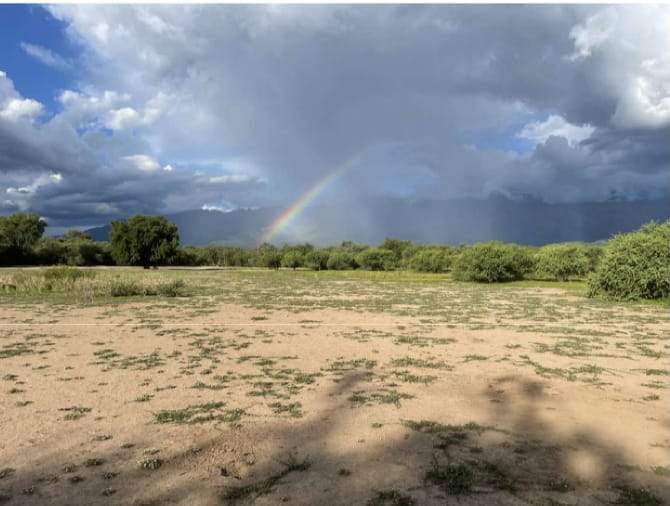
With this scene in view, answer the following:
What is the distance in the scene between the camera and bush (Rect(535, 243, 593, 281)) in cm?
4619

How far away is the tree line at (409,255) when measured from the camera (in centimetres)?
2320

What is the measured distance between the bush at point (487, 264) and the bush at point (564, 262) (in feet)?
12.9

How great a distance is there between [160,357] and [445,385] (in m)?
6.08

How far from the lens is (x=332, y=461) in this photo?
4.84 meters

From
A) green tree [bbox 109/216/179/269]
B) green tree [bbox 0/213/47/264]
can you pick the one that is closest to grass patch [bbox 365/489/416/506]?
green tree [bbox 109/216/179/269]

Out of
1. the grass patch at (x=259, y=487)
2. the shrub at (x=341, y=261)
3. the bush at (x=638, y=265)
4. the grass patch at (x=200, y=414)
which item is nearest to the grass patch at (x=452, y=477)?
the grass patch at (x=259, y=487)

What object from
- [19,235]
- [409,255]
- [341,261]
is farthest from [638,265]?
[19,235]

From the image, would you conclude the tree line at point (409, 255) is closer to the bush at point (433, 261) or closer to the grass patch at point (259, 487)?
the bush at point (433, 261)

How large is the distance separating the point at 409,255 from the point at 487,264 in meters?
43.8

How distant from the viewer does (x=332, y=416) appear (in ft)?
20.3

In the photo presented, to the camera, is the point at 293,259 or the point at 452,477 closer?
the point at 452,477

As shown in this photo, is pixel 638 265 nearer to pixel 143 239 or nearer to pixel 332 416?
pixel 332 416

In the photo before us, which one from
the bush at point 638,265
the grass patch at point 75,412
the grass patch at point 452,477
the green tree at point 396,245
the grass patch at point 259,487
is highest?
the green tree at point 396,245

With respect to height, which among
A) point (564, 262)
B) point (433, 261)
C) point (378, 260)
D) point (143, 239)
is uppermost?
point (143, 239)
